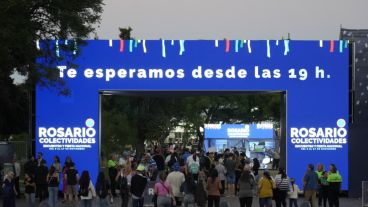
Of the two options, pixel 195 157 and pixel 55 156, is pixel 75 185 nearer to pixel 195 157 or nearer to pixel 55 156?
pixel 55 156

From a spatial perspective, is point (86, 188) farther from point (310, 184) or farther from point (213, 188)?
point (310, 184)

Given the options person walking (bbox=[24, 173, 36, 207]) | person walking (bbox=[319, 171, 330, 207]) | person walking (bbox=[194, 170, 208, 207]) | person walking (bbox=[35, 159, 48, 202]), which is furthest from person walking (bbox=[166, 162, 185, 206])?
person walking (bbox=[35, 159, 48, 202])

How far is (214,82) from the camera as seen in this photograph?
94.0 ft

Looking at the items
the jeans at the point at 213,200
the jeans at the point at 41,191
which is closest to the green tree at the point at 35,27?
the jeans at the point at 41,191

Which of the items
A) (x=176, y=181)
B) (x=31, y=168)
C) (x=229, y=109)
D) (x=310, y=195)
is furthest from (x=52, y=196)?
(x=229, y=109)

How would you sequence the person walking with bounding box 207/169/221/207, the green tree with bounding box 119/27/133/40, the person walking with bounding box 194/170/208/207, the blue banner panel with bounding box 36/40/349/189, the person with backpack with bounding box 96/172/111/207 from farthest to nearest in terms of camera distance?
the green tree with bounding box 119/27/133/40
the blue banner panel with bounding box 36/40/349/189
the person walking with bounding box 207/169/221/207
the person with backpack with bounding box 96/172/111/207
the person walking with bounding box 194/170/208/207

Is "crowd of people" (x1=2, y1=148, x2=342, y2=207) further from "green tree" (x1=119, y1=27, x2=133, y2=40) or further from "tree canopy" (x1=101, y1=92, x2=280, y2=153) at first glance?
"green tree" (x1=119, y1=27, x2=133, y2=40)

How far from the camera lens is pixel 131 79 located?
28.7m

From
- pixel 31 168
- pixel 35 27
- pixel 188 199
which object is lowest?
pixel 188 199

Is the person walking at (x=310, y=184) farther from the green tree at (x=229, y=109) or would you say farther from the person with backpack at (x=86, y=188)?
the green tree at (x=229, y=109)

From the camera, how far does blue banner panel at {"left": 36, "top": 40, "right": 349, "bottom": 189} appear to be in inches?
1126

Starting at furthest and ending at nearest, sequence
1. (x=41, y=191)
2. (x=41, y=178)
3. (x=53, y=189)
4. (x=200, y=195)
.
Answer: (x=41, y=191)
(x=41, y=178)
(x=53, y=189)
(x=200, y=195)

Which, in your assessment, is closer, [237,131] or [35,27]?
[35,27]

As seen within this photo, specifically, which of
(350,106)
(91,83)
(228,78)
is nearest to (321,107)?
(350,106)
